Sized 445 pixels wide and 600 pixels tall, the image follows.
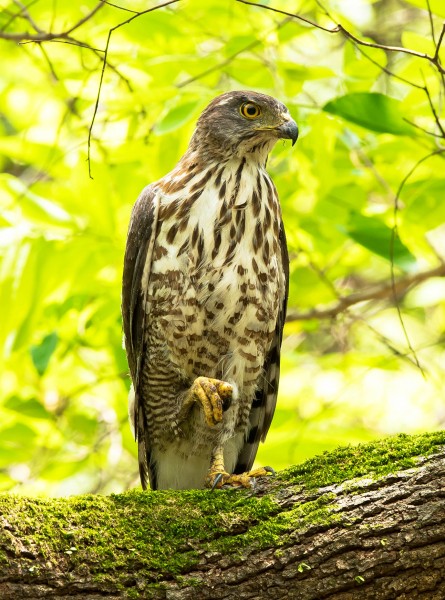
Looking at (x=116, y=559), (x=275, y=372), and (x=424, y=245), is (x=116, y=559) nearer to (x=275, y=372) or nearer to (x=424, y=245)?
(x=275, y=372)

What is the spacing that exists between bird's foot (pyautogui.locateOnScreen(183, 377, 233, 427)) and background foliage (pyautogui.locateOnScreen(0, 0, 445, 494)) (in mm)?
698

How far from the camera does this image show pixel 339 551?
279cm

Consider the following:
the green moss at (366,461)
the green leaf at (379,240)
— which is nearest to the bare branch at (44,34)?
the green leaf at (379,240)

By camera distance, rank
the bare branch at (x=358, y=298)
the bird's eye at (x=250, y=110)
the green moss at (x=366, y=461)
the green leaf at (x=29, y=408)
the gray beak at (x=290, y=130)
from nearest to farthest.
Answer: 1. the green moss at (x=366, y=461)
2. the gray beak at (x=290, y=130)
3. the bird's eye at (x=250, y=110)
4. the green leaf at (x=29, y=408)
5. the bare branch at (x=358, y=298)

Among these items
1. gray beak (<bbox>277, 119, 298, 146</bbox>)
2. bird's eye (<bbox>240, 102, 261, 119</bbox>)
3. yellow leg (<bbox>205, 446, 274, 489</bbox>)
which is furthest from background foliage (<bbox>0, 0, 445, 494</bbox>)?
yellow leg (<bbox>205, 446, 274, 489</bbox>)

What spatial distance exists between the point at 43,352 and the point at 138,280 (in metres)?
0.65

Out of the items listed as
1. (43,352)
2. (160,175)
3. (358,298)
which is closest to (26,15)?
(160,175)

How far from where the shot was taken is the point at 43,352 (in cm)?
437

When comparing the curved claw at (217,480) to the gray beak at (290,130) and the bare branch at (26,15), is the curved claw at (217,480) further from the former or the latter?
the bare branch at (26,15)

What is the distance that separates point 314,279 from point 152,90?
4.89 feet

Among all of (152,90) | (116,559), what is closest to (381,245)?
(152,90)

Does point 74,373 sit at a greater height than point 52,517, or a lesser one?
greater

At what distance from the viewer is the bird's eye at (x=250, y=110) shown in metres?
4.25

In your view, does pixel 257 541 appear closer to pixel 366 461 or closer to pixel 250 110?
pixel 366 461
